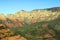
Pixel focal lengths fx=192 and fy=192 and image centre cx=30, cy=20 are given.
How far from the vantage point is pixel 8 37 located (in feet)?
339

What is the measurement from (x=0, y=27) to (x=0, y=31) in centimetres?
383

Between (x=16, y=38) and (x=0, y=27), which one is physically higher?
(x=0, y=27)

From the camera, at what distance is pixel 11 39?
10319 centimetres

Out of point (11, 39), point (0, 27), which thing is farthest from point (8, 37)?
point (0, 27)

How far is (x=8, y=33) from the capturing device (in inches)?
4171

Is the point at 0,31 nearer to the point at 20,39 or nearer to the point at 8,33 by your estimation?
the point at 8,33

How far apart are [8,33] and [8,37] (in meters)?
3.39

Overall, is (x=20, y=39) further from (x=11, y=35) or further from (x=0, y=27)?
(x=0, y=27)

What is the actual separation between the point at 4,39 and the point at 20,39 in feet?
31.9

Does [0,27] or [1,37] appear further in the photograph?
[0,27]

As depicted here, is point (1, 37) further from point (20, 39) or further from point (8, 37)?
point (20, 39)

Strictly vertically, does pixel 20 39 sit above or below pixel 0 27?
below

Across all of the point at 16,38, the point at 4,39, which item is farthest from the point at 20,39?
the point at 4,39

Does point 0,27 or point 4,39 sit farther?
point 0,27
